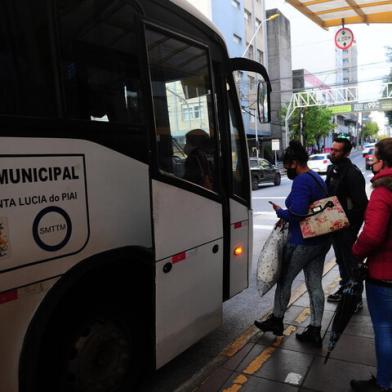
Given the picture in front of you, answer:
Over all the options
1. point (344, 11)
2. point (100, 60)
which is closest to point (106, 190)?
point (100, 60)

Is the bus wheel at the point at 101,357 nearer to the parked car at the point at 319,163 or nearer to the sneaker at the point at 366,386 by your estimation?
the sneaker at the point at 366,386

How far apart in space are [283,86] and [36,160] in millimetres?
52937

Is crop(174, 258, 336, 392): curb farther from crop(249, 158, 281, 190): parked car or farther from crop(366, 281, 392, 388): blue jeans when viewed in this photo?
crop(249, 158, 281, 190): parked car

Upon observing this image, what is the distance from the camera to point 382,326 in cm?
307

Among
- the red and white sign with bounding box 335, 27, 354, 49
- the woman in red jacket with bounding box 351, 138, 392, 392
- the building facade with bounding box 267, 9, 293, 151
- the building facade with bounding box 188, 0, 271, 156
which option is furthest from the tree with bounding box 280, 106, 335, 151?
the woman in red jacket with bounding box 351, 138, 392, 392

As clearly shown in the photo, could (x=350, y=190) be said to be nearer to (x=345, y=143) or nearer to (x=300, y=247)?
(x=345, y=143)

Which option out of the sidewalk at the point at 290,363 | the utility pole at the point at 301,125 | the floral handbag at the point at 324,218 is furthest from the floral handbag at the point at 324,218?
the utility pole at the point at 301,125

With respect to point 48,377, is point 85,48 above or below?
above

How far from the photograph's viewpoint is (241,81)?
3662 cm

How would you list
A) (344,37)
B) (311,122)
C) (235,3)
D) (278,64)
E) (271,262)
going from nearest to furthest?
(271,262)
(344,37)
(235,3)
(278,64)
(311,122)

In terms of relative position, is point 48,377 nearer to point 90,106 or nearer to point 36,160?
point 36,160

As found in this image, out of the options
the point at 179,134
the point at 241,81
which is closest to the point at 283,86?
the point at 241,81

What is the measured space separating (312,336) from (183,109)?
241cm

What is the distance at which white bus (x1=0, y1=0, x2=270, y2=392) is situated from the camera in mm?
2318
